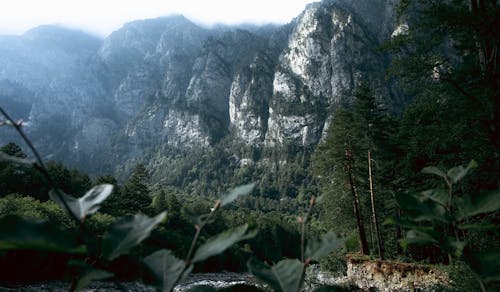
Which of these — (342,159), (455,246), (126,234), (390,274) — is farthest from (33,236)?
(342,159)

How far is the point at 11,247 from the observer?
1.50 feet

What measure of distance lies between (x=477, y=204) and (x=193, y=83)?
162239 millimetres

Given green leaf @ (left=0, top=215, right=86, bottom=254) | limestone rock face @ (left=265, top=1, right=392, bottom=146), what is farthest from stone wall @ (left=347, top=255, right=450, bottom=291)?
limestone rock face @ (left=265, top=1, right=392, bottom=146)

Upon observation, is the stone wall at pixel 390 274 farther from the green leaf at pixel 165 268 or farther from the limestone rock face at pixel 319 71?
the limestone rock face at pixel 319 71

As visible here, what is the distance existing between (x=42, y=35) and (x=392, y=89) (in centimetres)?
18705

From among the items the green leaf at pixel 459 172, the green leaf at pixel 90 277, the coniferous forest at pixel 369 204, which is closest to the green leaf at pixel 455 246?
the coniferous forest at pixel 369 204

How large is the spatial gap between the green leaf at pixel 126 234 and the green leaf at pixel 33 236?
0.09 metres

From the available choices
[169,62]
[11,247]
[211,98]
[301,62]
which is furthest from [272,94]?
[11,247]

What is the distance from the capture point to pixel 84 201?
2.10 ft

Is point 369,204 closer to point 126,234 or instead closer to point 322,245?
point 322,245

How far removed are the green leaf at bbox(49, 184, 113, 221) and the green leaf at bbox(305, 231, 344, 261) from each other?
1.26 feet

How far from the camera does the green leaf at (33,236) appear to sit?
1.43 ft

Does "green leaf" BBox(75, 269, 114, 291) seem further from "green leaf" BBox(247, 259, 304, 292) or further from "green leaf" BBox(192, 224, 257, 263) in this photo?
"green leaf" BBox(247, 259, 304, 292)

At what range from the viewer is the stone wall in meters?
16.3
